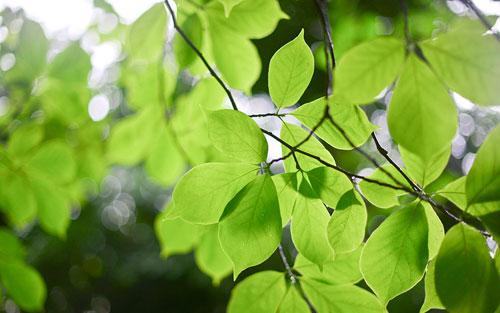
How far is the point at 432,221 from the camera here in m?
0.54

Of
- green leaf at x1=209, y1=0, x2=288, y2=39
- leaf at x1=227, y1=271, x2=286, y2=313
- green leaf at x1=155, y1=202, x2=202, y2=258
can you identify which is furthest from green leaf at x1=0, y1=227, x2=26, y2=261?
green leaf at x1=209, y1=0, x2=288, y2=39

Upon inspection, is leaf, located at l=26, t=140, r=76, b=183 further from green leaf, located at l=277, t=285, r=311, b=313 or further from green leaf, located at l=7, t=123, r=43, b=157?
green leaf, located at l=277, t=285, r=311, b=313

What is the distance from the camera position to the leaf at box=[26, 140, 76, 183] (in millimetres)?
1137

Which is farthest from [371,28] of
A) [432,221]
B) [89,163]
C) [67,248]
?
[67,248]

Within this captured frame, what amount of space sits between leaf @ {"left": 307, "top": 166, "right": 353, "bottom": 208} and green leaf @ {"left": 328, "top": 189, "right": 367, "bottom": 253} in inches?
0.5

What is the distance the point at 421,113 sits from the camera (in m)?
0.40

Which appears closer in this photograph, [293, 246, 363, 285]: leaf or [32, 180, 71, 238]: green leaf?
[293, 246, 363, 285]: leaf

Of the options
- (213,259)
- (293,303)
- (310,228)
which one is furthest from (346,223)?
(213,259)

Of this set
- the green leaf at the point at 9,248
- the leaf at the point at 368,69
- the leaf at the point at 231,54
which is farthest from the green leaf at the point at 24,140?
the leaf at the point at 368,69

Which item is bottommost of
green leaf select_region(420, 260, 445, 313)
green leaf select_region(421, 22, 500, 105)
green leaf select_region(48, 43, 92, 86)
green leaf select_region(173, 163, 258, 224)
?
green leaf select_region(420, 260, 445, 313)

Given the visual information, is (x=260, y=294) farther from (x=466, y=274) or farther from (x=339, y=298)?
(x=466, y=274)

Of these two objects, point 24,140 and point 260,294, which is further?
point 24,140

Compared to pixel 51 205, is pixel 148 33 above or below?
above

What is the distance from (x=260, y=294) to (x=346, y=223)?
0.17 metres
